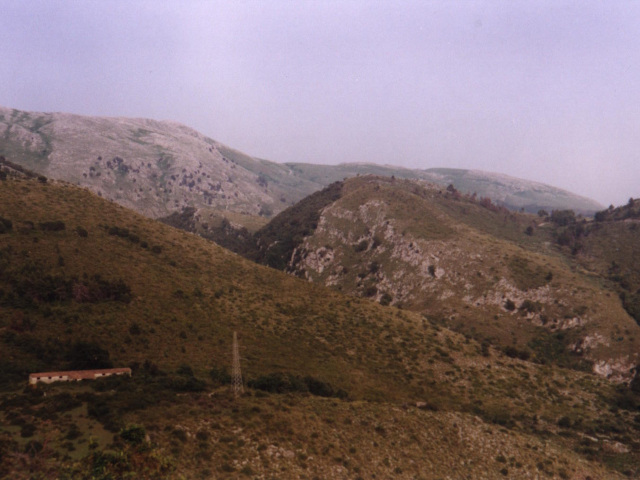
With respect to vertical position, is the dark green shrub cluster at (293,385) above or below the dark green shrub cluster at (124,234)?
below

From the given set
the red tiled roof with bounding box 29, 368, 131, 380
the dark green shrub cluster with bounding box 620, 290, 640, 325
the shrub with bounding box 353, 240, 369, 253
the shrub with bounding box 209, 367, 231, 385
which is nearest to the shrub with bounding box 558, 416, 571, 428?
the shrub with bounding box 209, 367, 231, 385

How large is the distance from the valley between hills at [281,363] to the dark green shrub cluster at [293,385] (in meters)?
0.17

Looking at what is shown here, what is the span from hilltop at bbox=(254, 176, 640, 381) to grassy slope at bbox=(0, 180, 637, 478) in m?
21.6

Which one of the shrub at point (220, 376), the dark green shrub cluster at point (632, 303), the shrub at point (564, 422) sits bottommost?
the shrub at point (220, 376)

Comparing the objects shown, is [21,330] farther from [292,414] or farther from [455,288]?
[455,288]

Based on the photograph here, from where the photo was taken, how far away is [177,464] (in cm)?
2170

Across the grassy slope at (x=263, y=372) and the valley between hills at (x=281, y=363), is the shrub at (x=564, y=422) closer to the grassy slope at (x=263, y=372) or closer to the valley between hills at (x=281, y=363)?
the grassy slope at (x=263, y=372)

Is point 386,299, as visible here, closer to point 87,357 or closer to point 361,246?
point 361,246

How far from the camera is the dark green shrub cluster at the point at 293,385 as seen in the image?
127ft

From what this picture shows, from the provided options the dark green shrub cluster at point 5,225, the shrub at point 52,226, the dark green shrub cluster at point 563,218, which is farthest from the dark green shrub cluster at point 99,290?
the dark green shrub cluster at point 563,218

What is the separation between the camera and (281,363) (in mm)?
48094

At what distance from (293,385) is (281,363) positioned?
8520 millimetres

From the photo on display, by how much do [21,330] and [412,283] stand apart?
101 m

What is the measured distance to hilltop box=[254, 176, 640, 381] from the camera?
81.9 meters
